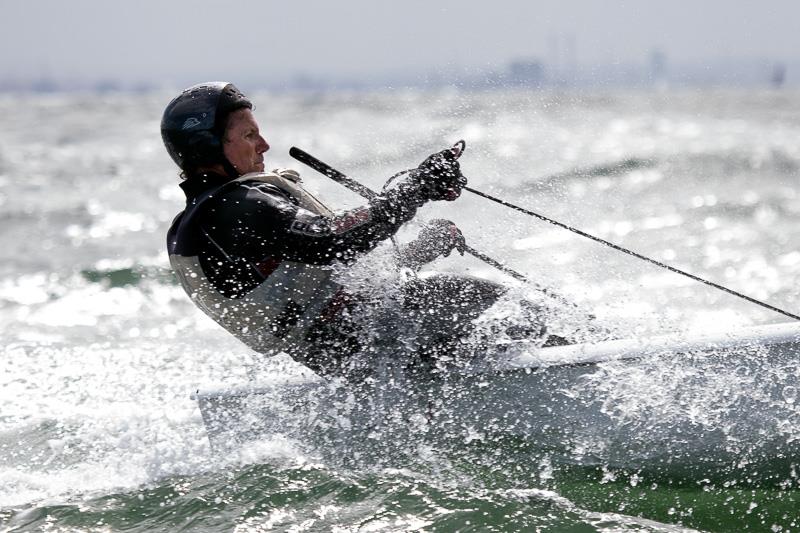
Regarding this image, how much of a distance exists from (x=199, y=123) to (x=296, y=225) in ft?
2.01

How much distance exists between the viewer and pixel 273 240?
11.8ft

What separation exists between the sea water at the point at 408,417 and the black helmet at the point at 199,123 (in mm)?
601

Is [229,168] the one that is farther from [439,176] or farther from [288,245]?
[439,176]

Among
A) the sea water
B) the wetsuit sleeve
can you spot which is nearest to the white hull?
the sea water

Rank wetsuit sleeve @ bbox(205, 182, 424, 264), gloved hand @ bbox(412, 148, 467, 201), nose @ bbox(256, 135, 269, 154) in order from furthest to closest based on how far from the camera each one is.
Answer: nose @ bbox(256, 135, 269, 154) < gloved hand @ bbox(412, 148, 467, 201) < wetsuit sleeve @ bbox(205, 182, 424, 264)

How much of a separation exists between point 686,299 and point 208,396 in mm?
4562

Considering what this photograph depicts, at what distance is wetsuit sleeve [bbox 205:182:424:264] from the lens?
Result: 358cm

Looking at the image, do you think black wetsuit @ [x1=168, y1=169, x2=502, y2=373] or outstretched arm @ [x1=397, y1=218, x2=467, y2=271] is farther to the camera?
outstretched arm @ [x1=397, y1=218, x2=467, y2=271]

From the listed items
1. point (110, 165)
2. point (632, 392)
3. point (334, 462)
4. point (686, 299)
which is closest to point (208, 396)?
point (334, 462)

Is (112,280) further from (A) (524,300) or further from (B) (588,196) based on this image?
(B) (588,196)

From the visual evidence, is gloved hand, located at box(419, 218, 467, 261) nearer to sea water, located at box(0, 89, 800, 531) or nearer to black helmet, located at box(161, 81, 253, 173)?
sea water, located at box(0, 89, 800, 531)

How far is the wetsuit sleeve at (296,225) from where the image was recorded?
358 centimetres

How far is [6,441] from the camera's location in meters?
4.66

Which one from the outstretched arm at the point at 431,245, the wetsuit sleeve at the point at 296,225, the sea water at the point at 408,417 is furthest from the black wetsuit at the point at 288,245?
the sea water at the point at 408,417
